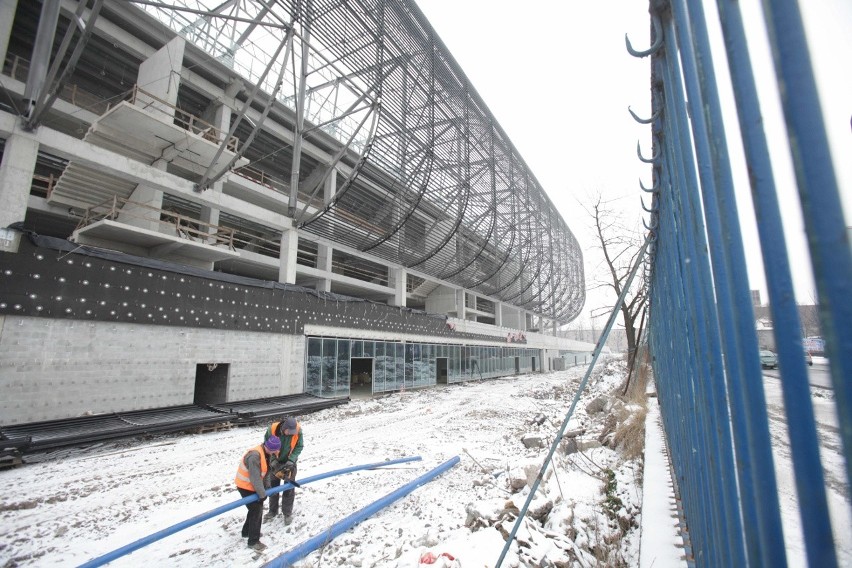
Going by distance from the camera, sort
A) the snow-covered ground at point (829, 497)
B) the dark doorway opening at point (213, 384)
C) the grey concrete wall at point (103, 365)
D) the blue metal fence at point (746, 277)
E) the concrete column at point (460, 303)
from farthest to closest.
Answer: the concrete column at point (460, 303) → the dark doorway opening at point (213, 384) → the grey concrete wall at point (103, 365) → the snow-covered ground at point (829, 497) → the blue metal fence at point (746, 277)

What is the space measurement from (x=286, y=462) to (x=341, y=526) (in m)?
1.28

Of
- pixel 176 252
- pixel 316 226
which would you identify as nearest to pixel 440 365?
pixel 316 226

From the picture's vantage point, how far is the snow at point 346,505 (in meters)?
4.40

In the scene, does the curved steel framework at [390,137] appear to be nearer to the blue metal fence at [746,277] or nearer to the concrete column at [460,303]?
the concrete column at [460,303]

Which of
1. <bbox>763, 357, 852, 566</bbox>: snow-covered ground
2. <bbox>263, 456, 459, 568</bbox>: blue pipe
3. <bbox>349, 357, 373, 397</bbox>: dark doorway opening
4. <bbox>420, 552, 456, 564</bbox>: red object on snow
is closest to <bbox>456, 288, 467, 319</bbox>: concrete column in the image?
<bbox>349, 357, 373, 397</bbox>: dark doorway opening

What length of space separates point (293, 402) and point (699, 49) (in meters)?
15.4

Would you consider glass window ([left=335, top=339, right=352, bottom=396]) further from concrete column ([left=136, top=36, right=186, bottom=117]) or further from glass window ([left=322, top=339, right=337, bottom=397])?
concrete column ([left=136, top=36, right=186, bottom=117])

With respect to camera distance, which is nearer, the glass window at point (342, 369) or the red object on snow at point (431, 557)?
the red object on snow at point (431, 557)

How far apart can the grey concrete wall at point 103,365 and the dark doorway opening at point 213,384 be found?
34 centimetres

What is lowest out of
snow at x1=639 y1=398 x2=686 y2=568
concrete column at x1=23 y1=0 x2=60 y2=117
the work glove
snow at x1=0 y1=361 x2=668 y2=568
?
snow at x1=0 y1=361 x2=668 y2=568

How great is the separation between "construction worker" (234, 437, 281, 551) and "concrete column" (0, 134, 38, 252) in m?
11.3

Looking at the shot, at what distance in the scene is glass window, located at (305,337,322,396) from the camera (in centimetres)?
1675

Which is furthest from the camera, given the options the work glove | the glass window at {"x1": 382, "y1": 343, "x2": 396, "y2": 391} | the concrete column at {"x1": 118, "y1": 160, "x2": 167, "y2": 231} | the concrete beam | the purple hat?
the glass window at {"x1": 382, "y1": 343, "x2": 396, "y2": 391}

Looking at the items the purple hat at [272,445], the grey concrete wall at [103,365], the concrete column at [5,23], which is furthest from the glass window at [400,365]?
the concrete column at [5,23]
